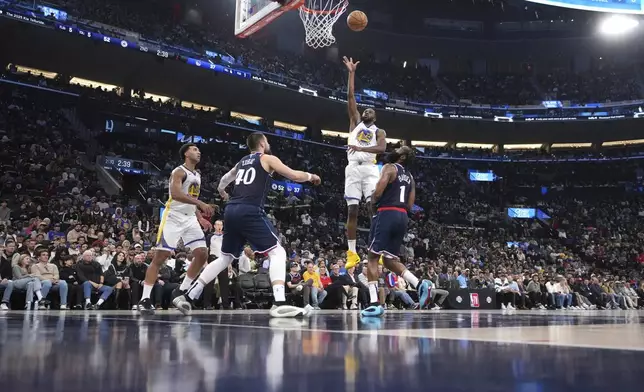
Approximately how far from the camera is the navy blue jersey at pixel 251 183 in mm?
5020

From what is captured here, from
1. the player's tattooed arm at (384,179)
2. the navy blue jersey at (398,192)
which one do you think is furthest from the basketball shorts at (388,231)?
the player's tattooed arm at (384,179)

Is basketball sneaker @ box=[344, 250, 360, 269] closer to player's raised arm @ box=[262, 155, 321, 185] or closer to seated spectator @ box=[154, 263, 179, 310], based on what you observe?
player's raised arm @ box=[262, 155, 321, 185]

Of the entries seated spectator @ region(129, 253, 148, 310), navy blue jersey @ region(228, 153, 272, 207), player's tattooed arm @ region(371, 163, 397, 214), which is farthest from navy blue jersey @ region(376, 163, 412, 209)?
seated spectator @ region(129, 253, 148, 310)

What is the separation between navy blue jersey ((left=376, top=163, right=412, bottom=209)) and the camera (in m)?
5.90

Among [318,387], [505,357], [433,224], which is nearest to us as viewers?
[318,387]

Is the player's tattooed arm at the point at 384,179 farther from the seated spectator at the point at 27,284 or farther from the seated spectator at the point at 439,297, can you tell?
the seated spectator at the point at 439,297

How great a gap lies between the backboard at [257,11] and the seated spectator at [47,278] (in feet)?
24.3

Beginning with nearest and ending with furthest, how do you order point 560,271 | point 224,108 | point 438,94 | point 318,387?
1. point 318,387
2. point 560,271
3. point 224,108
4. point 438,94

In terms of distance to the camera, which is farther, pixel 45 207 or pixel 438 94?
pixel 438 94

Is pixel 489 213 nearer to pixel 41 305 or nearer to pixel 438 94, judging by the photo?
pixel 438 94

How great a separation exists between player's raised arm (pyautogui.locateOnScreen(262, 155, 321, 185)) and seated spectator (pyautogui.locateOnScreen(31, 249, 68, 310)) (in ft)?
16.5

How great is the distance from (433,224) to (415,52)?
14.1 metres

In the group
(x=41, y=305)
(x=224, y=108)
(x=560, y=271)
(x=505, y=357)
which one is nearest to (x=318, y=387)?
(x=505, y=357)

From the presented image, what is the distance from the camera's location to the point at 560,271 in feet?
77.0
